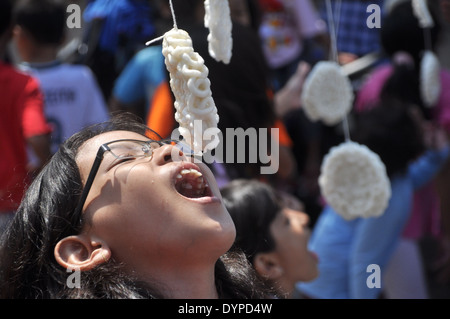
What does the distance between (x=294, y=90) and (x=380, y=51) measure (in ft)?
2.80

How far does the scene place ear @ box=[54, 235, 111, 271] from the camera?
1465mm

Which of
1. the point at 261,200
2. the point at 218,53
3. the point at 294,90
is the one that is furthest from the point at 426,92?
the point at 218,53

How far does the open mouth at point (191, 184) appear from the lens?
153 centimetres

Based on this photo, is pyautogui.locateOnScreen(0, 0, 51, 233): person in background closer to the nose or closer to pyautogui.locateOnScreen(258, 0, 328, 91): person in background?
the nose

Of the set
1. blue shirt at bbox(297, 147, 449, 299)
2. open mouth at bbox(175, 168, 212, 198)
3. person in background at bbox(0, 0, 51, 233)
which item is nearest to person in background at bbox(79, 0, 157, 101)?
person in background at bbox(0, 0, 51, 233)

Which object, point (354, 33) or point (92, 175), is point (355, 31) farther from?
point (92, 175)

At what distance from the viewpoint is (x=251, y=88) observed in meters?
2.62

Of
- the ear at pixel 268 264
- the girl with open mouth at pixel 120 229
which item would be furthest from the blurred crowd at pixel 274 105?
the girl with open mouth at pixel 120 229

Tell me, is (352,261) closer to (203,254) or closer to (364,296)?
(364,296)

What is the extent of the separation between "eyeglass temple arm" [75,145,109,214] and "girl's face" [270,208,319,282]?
0.90 metres

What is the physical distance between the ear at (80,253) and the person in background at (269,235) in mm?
763

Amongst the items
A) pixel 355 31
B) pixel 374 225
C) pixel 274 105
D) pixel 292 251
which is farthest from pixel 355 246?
pixel 355 31

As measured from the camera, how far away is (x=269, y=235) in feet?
7.63

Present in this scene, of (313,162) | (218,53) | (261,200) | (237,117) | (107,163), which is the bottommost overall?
(313,162)
